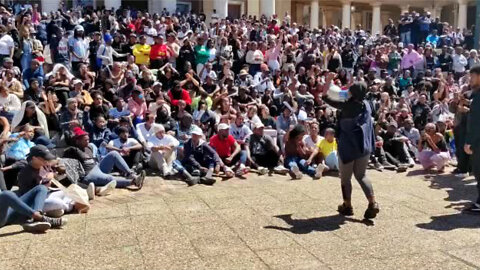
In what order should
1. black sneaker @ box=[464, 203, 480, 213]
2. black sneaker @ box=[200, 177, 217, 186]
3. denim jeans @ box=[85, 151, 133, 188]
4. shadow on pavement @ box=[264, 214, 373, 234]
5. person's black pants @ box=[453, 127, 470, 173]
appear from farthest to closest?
person's black pants @ box=[453, 127, 470, 173] → black sneaker @ box=[200, 177, 217, 186] → denim jeans @ box=[85, 151, 133, 188] → black sneaker @ box=[464, 203, 480, 213] → shadow on pavement @ box=[264, 214, 373, 234]

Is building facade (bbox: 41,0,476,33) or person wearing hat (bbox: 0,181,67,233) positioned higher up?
building facade (bbox: 41,0,476,33)

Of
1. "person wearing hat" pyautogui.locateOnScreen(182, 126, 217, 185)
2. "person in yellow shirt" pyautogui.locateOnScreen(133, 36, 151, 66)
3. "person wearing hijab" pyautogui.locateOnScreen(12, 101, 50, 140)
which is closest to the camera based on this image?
"person wearing hijab" pyautogui.locateOnScreen(12, 101, 50, 140)

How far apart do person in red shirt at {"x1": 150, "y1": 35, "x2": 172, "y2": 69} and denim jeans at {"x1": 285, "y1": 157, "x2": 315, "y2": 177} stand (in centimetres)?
559

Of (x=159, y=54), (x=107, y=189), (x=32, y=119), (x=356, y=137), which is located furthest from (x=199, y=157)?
(x=159, y=54)

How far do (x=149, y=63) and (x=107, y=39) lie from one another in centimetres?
175

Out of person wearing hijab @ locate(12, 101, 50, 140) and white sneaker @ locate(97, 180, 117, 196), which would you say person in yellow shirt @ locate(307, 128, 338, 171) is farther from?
person wearing hijab @ locate(12, 101, 50, 140)

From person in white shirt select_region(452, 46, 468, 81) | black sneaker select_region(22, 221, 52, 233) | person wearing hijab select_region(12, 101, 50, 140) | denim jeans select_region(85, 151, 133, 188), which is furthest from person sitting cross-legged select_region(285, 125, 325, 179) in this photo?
person in white shirt select_region(452, 46, 468, 81)

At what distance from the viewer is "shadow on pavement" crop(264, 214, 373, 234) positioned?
6188 millimetres

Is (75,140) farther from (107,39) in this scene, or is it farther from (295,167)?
(107,39)

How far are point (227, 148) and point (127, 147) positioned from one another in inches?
73.1

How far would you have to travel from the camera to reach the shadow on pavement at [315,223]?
6188mm

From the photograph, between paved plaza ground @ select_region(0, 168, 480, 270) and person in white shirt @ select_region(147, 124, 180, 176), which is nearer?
paved plaza ground @ select_region(0, 168, 480, 270)

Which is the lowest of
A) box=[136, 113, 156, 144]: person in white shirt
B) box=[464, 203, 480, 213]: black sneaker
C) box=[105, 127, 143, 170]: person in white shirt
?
box=[464, 203, 480, 213]: black sneaker

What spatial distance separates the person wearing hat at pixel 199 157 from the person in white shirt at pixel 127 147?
830mm
